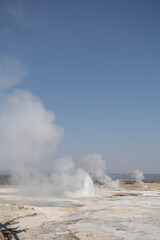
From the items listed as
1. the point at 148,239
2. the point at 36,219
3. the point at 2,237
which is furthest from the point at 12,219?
the point at 148,239

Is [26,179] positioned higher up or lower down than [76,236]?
higher up

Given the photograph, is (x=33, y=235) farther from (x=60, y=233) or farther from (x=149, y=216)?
(x=149, y=216)

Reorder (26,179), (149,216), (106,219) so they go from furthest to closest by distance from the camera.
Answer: (26,179)
(149,216)
(106,219)

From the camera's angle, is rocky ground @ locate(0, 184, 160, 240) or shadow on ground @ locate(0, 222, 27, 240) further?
rocky ground @ locate(0, 184, 160, 240)

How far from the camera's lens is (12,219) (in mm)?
20328

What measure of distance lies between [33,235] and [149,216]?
36.4 ft

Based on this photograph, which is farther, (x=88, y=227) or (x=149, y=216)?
(x=149, y=216)

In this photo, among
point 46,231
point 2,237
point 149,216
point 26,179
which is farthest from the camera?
point 26,179

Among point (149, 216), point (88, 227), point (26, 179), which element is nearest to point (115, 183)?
point (26, 179)

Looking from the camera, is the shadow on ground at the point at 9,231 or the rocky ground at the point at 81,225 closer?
the shadow on ground at the point at 9,231

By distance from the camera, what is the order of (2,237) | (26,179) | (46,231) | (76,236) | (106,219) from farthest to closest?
1. (26,179)
2. (106,219)
3. (46,231)
4. (76,236)
5. (2,237)

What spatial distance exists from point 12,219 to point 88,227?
718 centimetres

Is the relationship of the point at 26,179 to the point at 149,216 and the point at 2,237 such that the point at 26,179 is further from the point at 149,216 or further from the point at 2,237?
the point at 2,237

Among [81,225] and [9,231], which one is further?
[81,225]
